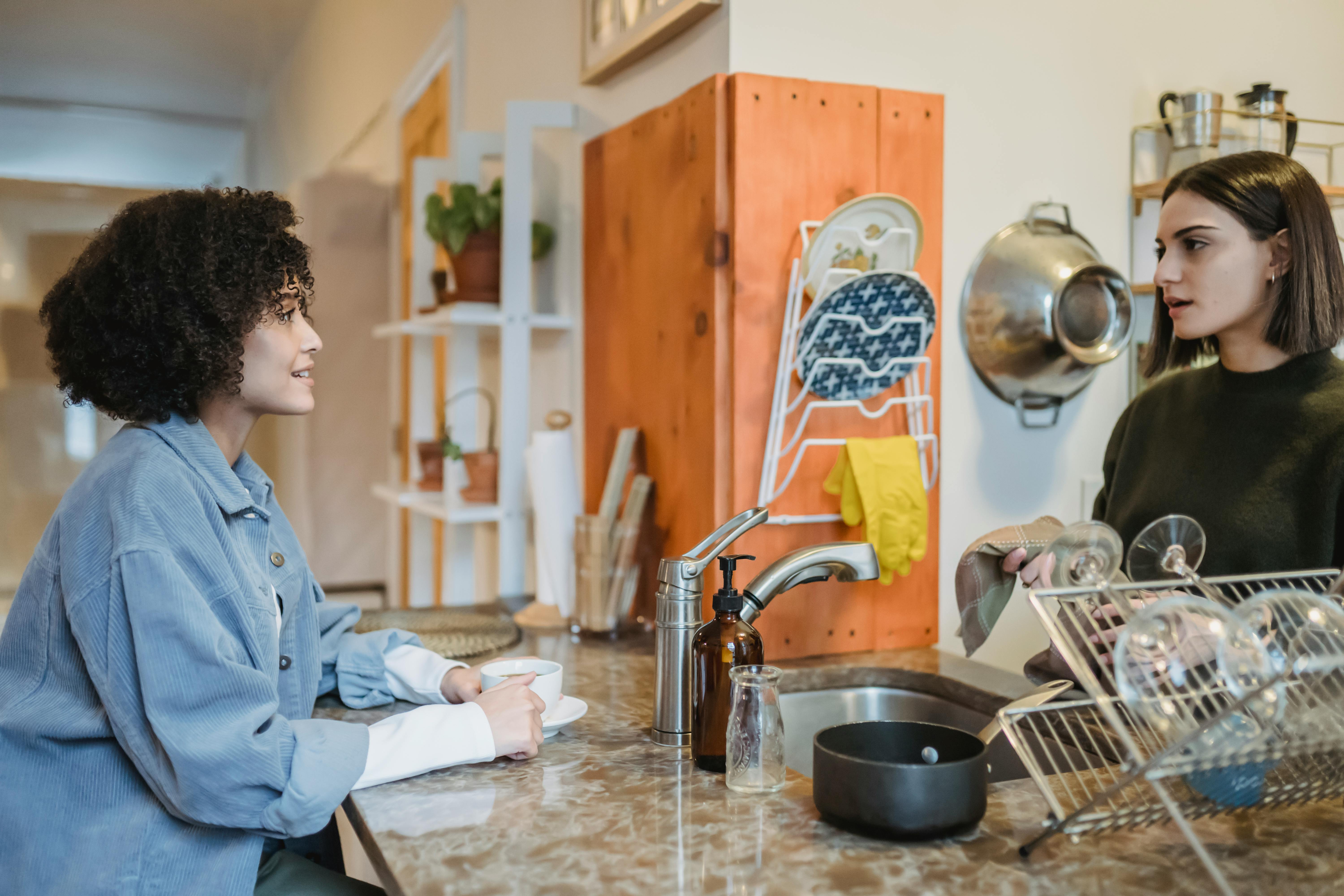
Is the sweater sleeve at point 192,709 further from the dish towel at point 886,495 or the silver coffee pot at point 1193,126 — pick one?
the silver coffee pot at point 1193,126

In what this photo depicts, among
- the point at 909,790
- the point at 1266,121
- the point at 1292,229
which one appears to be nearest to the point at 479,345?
the point at 1266,121

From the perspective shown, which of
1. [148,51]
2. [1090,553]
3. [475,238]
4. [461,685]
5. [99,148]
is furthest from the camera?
[148,51]

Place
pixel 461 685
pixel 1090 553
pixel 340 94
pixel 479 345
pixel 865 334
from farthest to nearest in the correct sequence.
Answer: pixel 340 94
pixel 479 345
pixel 865 334
pixel 461 685
pixel 1090 553

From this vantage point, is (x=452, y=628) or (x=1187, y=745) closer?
(x=1187, y=745)

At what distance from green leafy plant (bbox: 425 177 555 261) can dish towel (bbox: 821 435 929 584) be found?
89 cm

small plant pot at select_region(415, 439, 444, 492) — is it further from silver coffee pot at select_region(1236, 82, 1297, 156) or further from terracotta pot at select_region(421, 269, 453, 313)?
silver coffee pot at select_region(1236, 82, 1297, 156)

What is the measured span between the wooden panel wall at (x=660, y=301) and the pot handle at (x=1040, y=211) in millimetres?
563

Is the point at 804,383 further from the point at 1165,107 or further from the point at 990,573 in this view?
the point at 1165,107

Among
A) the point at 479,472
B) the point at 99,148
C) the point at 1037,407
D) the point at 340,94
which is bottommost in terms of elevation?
the point at 479,472

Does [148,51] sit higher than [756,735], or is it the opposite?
[148,51]

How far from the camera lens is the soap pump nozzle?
1179mm

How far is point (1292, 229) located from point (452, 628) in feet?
4.59

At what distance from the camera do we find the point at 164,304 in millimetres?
1094

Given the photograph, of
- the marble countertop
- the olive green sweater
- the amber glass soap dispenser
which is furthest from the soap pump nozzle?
the olive green sweater
